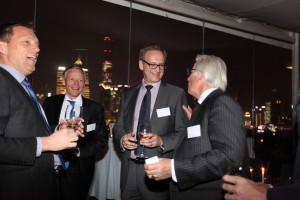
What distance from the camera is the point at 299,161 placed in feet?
3.92

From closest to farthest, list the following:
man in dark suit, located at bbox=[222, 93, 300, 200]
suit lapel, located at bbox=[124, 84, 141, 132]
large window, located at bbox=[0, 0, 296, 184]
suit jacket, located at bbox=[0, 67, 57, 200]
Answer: man in dark suit, located at bbox=[222, 93, 300, 200] < suit jacket, located at bbox=[0, 67, 57, 200] < suit lapel, located at bbox=[124, 84, 141, 132] < large window, located at bbox=[0, 0, 296, 184]

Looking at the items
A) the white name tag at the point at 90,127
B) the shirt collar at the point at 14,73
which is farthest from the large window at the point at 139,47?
the shirt collar at the point at 14,73

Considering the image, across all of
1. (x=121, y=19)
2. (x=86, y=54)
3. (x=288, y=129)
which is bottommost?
(x=288, y=129)

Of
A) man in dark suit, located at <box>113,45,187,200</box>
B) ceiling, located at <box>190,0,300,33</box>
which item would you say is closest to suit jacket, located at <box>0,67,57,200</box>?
man in dark suit, located at <box>113,45,187,200</box>

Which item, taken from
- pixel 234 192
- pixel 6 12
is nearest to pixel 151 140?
pixel 234 192

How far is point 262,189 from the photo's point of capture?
123 cm

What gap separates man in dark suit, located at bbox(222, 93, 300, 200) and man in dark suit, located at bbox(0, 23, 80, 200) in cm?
104

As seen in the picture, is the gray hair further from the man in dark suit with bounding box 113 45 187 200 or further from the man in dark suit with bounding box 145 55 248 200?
the man in dark suit with bounding box 113 45 187 200

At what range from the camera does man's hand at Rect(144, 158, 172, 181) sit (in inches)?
64.9

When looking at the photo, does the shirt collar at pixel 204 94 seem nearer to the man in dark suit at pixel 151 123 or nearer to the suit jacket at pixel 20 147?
the man in dark suit at pixel 151 123

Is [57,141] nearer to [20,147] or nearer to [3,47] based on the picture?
[20,147]

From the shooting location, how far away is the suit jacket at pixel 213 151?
1768 mm

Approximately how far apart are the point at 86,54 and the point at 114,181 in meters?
2.72

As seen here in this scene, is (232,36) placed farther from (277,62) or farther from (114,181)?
(114,181)
